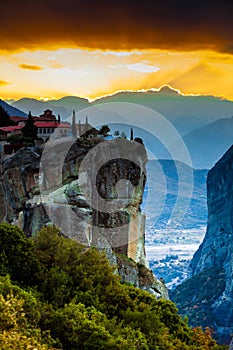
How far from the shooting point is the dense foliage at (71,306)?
1582cm

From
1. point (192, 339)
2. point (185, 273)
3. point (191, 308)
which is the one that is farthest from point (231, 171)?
point (192, 339)

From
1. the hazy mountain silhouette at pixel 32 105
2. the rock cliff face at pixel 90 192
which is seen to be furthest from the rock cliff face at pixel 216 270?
the rock cliff face at pixel 90 192

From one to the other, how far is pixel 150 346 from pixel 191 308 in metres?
96.5

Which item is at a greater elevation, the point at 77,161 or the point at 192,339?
the point at 77,161

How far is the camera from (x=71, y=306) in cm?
1848

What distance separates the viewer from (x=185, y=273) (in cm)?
16862

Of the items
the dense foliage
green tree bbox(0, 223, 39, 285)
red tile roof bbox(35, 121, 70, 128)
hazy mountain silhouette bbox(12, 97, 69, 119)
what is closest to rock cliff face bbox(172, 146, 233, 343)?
hazy mountain silhouette bbox(12, 97, 69, 119)

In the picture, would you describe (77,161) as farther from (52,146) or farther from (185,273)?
(185,273)

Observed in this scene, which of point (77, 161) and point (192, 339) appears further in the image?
point (77, 161)

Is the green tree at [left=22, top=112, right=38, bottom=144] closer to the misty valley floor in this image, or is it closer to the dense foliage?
the dense foliage

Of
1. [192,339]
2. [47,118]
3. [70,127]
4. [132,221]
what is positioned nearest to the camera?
[192,339]

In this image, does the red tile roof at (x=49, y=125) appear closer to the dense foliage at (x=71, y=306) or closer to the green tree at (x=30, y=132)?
the green tree at (x=30, y=132)

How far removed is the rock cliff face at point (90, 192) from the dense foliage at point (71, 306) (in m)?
8.41

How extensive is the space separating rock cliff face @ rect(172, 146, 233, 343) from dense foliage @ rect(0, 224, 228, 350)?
80.4 metres
